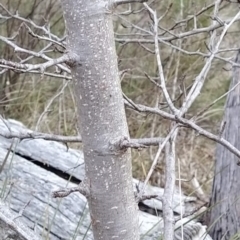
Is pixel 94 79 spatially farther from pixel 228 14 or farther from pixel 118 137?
pixel 228 14

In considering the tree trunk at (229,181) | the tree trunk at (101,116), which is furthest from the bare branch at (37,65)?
the tree trunk at (229,181)

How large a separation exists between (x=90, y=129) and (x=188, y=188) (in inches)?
72.6

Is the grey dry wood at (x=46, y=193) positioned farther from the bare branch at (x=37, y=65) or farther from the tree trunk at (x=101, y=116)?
the bare branch at (x=37, y=65)

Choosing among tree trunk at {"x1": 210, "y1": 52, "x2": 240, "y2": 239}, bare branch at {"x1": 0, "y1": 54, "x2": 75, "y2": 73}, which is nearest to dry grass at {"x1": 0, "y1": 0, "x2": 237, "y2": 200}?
tree trunk at {"x1": 210, "y1": 52, "x2": 240, "y2": 239}

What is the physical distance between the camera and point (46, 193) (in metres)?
1.97

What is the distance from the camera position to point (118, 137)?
1087mm

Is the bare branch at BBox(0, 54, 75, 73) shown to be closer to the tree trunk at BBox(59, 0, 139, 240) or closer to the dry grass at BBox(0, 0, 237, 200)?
the tree trunk at BBox(59, 0, 139, 240)

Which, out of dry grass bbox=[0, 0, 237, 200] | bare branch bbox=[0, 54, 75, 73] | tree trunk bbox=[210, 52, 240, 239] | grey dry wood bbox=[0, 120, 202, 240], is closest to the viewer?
bare branch bbox=[0, 54, 75, 73]

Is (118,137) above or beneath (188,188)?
above

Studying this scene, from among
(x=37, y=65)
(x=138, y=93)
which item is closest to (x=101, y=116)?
(x=37, y=65)

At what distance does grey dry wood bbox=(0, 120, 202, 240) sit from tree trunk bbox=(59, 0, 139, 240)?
542 mm

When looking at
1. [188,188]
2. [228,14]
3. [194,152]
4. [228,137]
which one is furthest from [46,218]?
[228,14]

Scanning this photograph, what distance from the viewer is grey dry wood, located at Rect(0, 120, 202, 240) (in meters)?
1.84

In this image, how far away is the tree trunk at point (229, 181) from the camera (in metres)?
1.94
